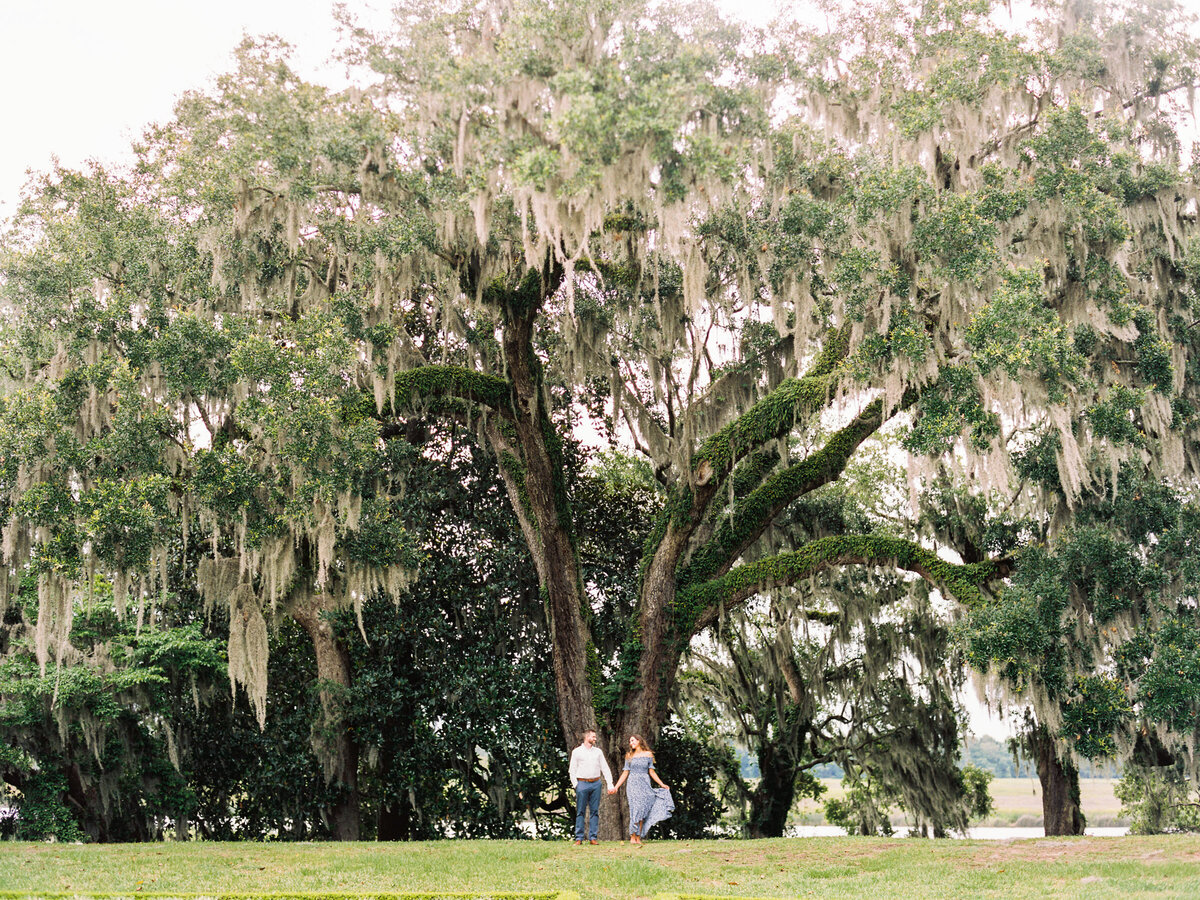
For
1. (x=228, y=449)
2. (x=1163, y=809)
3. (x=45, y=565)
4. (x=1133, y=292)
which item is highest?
(x=1133, y=292)

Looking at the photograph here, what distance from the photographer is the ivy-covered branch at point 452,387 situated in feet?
43.9

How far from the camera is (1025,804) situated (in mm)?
94750

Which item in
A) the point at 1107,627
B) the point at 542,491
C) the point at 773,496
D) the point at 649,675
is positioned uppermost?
the point at 542,491

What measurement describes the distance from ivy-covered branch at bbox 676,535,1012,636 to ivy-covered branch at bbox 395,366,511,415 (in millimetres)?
3977

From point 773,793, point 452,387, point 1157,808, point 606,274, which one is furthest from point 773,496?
point 1157,808

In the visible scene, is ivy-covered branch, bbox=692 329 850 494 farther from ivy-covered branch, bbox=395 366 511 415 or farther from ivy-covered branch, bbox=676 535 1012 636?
ivy-covered branch, bbox=395 366 511 415

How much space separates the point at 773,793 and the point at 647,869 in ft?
40.9

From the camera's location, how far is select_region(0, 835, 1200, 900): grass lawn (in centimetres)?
717

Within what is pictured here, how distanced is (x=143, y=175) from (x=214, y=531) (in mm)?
5229

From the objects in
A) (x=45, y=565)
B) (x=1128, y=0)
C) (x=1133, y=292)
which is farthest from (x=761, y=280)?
(x=45, y=565)

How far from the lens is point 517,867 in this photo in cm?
861

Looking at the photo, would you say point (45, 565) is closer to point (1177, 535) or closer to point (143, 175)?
Answer: point (143, 175)

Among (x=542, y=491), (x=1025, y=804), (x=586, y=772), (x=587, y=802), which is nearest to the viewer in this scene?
(x=586, y=772)

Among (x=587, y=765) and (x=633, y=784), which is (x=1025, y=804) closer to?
(x=633, y=784)
